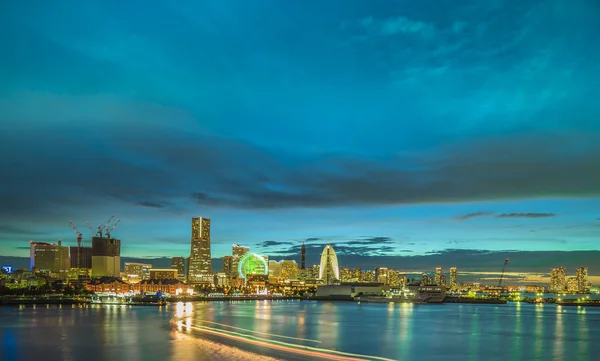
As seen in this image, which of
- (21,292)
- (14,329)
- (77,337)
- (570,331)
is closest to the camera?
(77,337)

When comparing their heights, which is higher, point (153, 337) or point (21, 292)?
point (153, 337)

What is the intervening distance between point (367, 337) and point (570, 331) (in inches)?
1343

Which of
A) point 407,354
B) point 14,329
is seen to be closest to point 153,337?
point 14,329

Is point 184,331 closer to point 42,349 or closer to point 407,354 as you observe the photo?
point 42,349

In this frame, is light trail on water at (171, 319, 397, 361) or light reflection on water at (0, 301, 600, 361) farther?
light reflection on water at (0, 301, 600, 361)

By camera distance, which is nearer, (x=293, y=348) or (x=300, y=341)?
(x=293, y=348)

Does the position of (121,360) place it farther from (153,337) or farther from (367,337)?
(367,337)

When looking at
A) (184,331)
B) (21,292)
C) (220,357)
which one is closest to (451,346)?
(220,357)

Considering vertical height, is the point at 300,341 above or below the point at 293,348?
below

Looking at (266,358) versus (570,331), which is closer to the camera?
(266,358)

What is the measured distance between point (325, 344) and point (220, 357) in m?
13.1

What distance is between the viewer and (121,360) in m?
40.8

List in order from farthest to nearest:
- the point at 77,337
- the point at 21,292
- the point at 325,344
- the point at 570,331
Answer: the point at 21,292 → the point at 570,331 → the point at 77,337 → the point at 325,344

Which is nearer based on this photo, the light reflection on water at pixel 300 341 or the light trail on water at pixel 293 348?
the light trail on water at pixel 293 348
